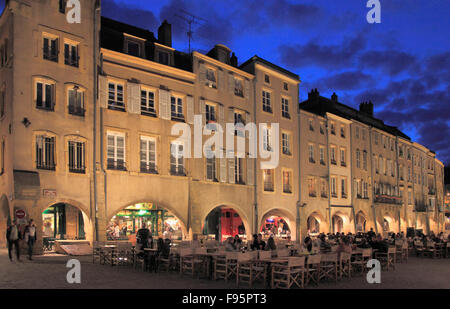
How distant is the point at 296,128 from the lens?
3244cm

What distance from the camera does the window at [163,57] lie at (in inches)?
969

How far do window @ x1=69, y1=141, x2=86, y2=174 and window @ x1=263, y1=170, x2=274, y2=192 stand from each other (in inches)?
516

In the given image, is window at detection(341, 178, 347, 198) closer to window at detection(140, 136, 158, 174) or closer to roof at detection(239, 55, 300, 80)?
roof at detection(239, 55, 300, 80)

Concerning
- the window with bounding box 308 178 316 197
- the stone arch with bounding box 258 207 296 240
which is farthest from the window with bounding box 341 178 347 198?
the stone arch with bounding box 258 207 296 240

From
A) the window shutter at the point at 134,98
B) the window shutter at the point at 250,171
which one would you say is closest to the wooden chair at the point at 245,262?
the window shutter at the point at 134,98

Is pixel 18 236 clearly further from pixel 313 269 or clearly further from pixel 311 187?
pixel 311 187

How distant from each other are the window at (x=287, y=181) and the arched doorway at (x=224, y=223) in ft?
13.0

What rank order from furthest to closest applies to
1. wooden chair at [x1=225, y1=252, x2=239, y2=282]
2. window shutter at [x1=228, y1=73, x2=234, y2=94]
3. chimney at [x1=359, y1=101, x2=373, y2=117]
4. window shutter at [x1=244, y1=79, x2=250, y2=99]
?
chimney at [x1=359, y1=101, x2=373, y2=117]
window shutter at [x1=244, y1=79, x2=250, y2=99]
window shutter at [x1=228, y1=73, x2=234, y2=94]
wooden chair at [x1=225, y1=252, x2=239, y2=282]

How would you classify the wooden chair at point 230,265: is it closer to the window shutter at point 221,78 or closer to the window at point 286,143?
the window shutter at point 221,78

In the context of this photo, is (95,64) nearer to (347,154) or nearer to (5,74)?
(5,74)

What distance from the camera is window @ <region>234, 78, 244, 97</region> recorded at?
94.3ft

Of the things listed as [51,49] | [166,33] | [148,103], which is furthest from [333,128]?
[51,49]
